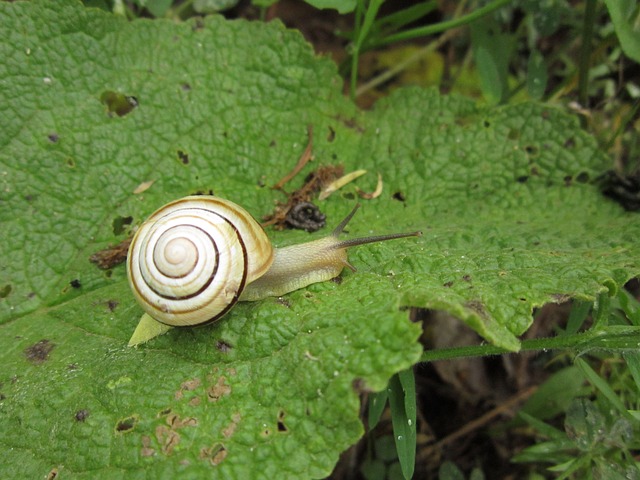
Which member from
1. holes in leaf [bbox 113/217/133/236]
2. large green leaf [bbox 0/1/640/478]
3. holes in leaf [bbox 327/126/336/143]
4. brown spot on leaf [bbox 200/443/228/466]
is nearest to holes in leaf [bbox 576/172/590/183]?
large green leaf [bbox 0/1/640/478]

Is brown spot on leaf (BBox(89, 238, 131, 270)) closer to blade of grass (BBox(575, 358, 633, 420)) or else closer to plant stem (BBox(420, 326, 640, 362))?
plant stem (BBox(420, 326, 640, 362))

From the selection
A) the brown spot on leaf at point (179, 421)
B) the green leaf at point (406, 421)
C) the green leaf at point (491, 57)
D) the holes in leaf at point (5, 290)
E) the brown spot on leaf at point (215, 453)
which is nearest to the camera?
the brown spot on leaf at point (215, 453)

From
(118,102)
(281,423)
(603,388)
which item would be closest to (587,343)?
(603,388)

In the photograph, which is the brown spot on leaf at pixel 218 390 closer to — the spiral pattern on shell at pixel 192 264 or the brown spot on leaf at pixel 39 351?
the spiral pattern on shell at pixel 192 264

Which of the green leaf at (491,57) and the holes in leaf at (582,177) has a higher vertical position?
the green leaf at (491,57)

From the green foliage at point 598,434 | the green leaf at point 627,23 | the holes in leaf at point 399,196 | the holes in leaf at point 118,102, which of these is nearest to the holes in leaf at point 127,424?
the holes in leaf at point 118,102

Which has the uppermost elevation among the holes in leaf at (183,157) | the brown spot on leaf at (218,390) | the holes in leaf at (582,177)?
the holes in leaf at (183,157)
